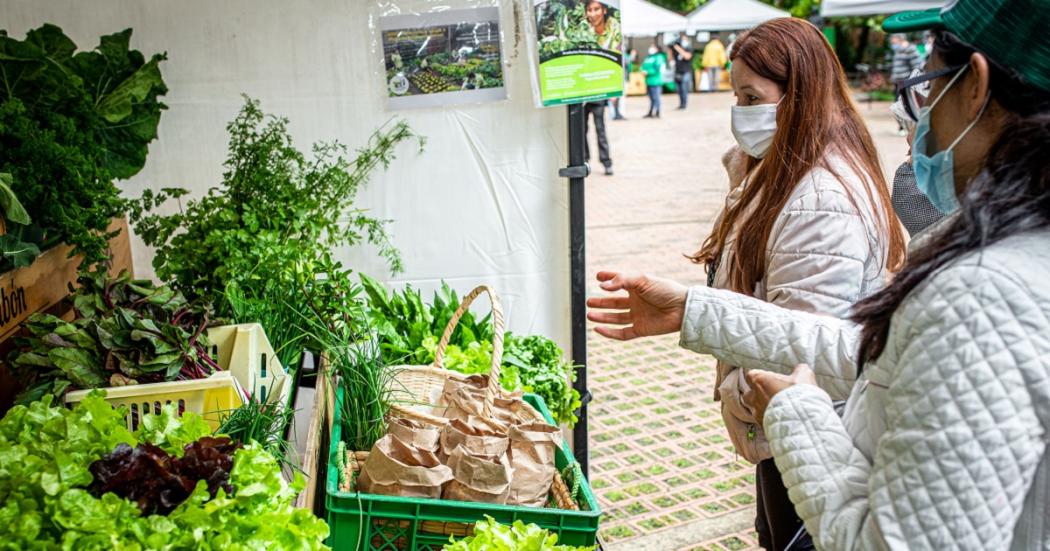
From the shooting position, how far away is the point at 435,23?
11.6 ft

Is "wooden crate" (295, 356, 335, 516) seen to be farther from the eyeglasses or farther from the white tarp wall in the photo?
the eyeglasses

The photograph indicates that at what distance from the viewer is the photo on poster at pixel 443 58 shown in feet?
11.6

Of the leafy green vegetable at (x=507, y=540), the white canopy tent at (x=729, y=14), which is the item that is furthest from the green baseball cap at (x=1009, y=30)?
the white canopy tent at (x=729, y=14)

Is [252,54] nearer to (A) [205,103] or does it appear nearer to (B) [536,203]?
(A) [205,103]

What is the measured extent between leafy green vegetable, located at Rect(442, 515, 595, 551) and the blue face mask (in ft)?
3.37

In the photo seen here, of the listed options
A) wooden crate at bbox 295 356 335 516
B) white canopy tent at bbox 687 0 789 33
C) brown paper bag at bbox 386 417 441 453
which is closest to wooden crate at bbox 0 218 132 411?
wooden crate at bbox 295 356 335 516

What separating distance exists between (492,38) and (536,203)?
2.18ft

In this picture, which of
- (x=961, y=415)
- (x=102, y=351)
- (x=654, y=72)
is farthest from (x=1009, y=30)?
(x=654, y=72)

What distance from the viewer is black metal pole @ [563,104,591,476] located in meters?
3.57

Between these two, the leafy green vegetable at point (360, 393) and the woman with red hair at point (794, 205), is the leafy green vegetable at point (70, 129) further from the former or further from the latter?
the woman with red hair at point (794, 205)

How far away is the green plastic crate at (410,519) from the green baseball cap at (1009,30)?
1331 millimetres

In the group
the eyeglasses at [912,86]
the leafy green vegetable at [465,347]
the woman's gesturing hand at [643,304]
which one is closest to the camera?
the eyeglasses at [912,86]

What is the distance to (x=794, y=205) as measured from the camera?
235 cm

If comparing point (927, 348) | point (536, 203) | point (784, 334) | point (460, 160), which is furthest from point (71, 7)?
point (927, 348)
